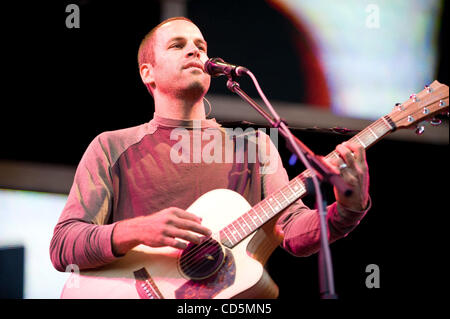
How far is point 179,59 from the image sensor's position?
276cm

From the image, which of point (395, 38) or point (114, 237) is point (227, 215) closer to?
point (114, 237)

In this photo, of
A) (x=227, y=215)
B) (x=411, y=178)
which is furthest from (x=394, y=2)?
(x=227, y=215)

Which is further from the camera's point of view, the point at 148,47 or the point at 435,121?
the point at 148,47

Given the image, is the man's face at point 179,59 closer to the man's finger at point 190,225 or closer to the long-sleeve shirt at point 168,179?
the long-sleeve shirt at point 168,179

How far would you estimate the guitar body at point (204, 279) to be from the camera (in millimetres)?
2197

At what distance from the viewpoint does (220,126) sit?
9.00 ft

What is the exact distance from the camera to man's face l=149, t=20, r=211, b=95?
272cm

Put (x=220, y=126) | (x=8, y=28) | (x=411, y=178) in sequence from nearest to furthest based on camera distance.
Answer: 1. (x=220, y=126)
2. (x=8, y=28)
3. (x=411, y=178)

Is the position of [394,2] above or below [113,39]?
above

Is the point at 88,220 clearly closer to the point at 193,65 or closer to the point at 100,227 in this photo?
the point at 100,227

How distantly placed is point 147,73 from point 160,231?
3.52 ft

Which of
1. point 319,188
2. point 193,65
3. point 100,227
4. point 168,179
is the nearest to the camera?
point 319,188

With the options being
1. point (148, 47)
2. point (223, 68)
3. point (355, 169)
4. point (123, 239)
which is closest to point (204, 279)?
point (123, 239)

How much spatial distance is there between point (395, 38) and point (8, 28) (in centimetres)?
237
